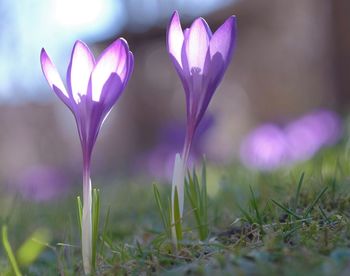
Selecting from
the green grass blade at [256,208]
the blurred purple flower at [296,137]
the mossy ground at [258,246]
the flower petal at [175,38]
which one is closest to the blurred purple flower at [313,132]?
the blurred purple flower at [296,137]

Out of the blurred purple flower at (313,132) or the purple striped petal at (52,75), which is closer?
the purple striped petal at (52,75)

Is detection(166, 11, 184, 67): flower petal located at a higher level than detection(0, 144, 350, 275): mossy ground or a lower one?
higher

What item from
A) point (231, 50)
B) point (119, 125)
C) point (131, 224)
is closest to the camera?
point (231, 50)

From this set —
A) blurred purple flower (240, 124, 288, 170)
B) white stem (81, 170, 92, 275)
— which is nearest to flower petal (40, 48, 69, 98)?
white stem (81, 170, 92, 275)

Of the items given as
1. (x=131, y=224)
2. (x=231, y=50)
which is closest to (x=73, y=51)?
(x=231, y=50)

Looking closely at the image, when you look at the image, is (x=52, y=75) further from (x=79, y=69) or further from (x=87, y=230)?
(x=87, y=230)

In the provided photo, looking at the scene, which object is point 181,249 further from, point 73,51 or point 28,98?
point 28,98

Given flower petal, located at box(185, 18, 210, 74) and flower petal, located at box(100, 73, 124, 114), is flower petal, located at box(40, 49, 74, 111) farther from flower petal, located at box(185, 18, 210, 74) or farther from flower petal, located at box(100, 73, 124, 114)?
flower petal, located at box(185, 18, 210, 74)

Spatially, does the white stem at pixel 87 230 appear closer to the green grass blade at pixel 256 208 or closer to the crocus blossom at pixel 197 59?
the crocus blossom at pixel 197 59

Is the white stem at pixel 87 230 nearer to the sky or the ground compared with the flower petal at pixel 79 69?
nearer to the ground
